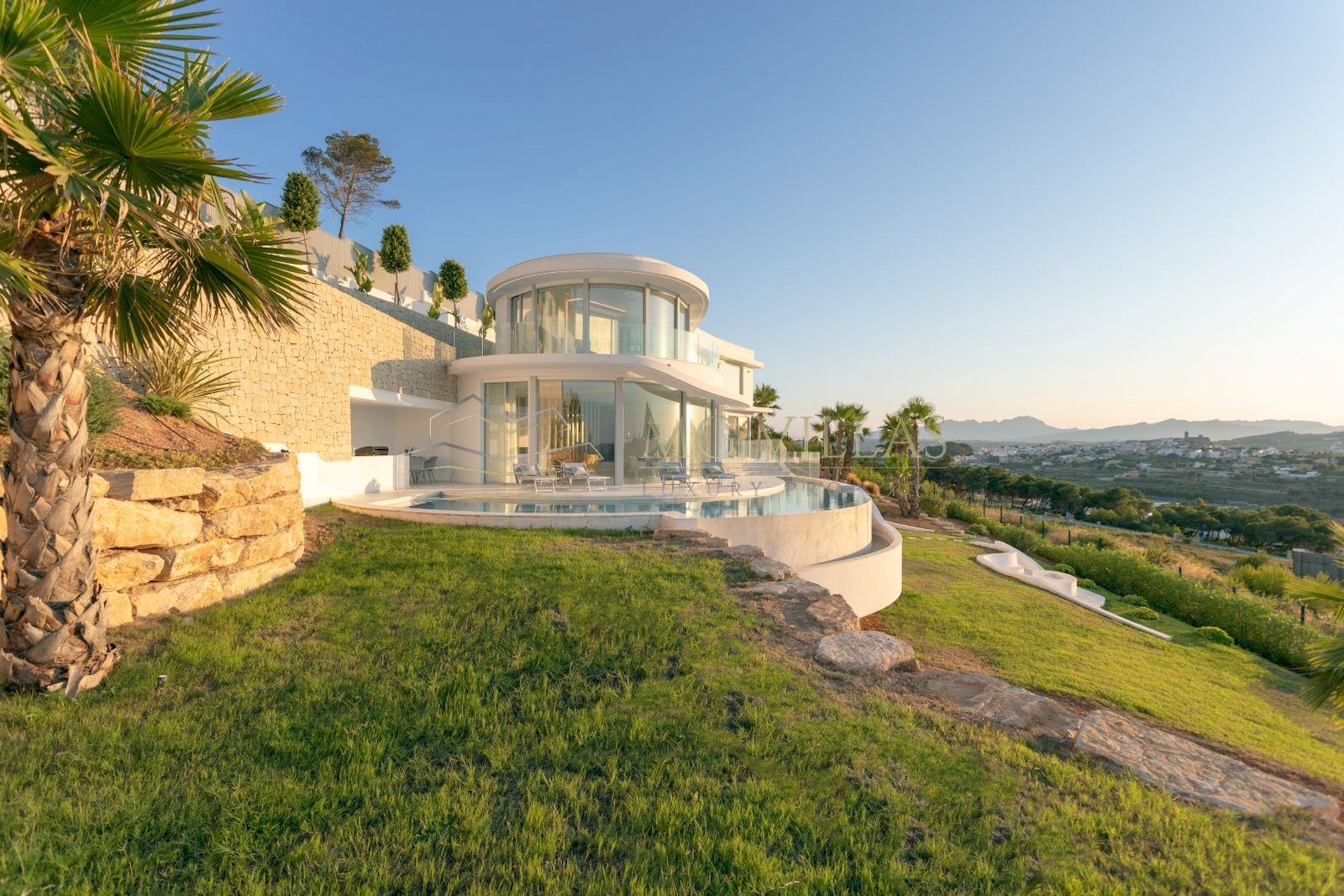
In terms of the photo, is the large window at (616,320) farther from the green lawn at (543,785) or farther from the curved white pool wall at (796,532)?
the green lawn at (543,785)

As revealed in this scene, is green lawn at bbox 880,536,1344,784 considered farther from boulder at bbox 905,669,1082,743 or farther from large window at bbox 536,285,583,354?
large window at bbox 536,285,583,354

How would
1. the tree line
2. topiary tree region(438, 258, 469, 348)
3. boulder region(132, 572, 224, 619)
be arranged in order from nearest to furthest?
1. boulder region(132, 572, 224, 619)
2. topiary tree region(438, 258, 469, 348)
3. the tree line

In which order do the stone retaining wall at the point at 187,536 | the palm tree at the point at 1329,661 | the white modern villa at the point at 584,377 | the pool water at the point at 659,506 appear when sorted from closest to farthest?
the palm tree at the point at 1329,661 → the stone retaining wall at the point at 187,536 → the pool water at the point at 659,506 → the white modern villa at the point at 584,377

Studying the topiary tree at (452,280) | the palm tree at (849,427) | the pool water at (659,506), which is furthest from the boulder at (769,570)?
the topiary tree at (452,280)

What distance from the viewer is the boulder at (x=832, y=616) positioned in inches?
235

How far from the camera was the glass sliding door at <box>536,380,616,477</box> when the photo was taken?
16.3 metres

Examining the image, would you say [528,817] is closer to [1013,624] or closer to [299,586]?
[299,586]

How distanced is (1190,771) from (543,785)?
4099 millimetres

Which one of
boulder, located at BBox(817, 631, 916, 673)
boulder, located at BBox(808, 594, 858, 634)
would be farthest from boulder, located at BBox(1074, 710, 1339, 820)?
boulder, located at BBox(808, 594, 858, 634)

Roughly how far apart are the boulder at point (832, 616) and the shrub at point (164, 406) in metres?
9.39

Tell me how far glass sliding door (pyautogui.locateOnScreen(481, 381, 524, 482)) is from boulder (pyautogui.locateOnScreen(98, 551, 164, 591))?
11.1 m

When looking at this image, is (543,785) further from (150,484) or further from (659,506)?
(659,506)

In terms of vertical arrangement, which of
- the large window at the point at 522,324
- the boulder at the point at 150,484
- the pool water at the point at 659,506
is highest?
the large window at the point at 522,324

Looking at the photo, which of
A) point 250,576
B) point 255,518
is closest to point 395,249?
point 255,518
